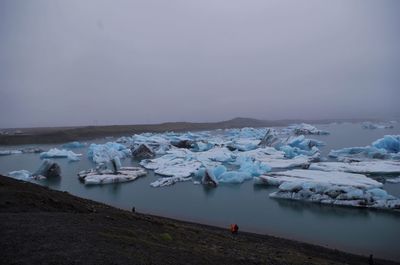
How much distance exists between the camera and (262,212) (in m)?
9.59

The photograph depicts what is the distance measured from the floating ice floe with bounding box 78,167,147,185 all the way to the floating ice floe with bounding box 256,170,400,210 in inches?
259

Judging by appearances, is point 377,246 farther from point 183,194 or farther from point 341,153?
point 341,153

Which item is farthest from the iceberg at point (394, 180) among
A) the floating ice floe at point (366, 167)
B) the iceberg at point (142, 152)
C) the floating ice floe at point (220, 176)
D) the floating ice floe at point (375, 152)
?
the iceberg at point (142, 152)

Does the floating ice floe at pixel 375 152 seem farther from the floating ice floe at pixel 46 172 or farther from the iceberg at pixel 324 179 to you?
the floating ice floe at pixel 46 172

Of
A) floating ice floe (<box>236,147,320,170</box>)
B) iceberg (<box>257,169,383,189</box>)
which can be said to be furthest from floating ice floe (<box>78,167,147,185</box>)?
floating ice floe (<box>236,147,320,170</box>)

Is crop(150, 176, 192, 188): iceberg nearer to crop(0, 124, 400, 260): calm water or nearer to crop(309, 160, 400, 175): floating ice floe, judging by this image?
crop(0, 124, 400, 260): calm water

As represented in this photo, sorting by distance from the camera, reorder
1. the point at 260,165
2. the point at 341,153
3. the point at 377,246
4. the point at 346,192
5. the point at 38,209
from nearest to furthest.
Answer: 1. the point at 38,209
2. the point at 377,246
3. the point at 346,192
4. the point at 260,165
5. the point at 341,153

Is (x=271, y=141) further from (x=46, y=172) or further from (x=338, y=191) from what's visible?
(x=46, y=172)

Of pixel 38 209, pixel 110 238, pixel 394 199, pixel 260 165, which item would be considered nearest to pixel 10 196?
pixel 38 209

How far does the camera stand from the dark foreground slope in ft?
10.5

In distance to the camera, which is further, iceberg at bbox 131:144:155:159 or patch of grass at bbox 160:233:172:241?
iceberg at bbox 131:144:155:159

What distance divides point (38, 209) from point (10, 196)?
27.8 inches

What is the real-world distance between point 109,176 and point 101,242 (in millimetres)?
11224

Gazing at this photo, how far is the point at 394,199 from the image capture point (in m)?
9.40
